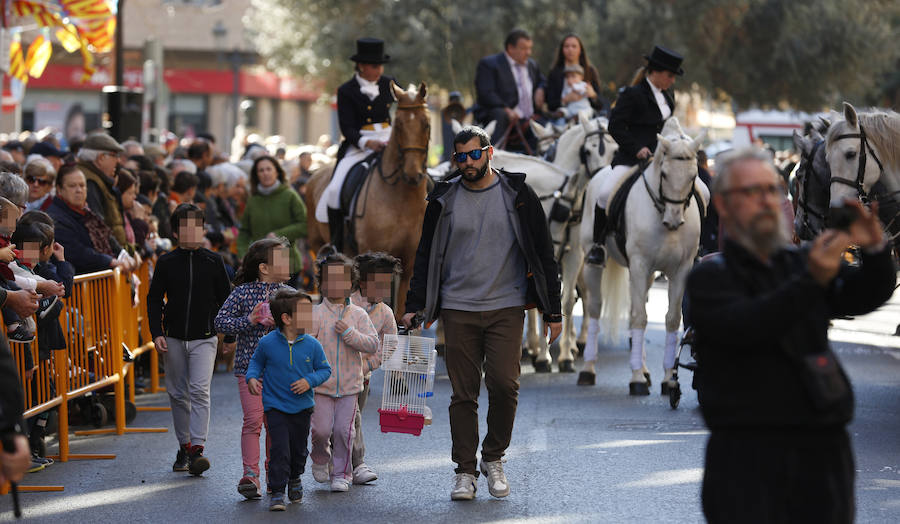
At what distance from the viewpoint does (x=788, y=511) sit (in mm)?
4656

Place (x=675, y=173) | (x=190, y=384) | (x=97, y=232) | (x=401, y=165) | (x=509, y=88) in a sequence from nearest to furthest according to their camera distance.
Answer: (x=190, y=384), (x=97, y=232), (x=675, y=173), (x=401, y=165), (x=509, y=88)

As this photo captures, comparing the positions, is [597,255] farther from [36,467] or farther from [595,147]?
[36,467]

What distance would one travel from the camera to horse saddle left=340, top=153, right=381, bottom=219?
14297 millimetres

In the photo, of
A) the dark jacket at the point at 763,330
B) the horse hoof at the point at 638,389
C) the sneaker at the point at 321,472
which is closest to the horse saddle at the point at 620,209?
the horse hoof at the point at 638,389

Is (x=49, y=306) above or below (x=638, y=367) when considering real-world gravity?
above

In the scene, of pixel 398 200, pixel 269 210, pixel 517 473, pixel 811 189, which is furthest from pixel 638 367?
pixel 269 210

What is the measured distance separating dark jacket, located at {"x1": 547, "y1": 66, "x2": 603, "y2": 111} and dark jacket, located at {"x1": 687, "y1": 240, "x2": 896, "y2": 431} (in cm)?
1248

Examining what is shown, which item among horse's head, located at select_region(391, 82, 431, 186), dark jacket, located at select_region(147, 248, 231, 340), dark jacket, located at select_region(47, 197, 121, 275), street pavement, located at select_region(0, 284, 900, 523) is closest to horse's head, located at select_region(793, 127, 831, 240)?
street pavement, located at select_region(0, 284, 900, 523)

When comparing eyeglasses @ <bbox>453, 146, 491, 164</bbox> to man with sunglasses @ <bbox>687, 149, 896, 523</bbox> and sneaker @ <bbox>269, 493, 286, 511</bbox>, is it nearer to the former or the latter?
sneaker @ <bbox>269, 493, 286, 511</bbox>

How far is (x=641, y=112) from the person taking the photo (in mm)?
13492

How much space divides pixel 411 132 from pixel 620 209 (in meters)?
2.04

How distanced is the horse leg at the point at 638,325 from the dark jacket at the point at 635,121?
3.46 ft

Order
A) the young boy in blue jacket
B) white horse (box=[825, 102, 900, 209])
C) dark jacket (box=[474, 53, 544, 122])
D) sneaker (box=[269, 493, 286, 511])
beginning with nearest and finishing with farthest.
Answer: the young boy in blue jacket
sneaker (box=[269, 493, 286, 511])
white horse (box=[825, 102, 900, 209])
dark jacket (box=[474, 53, 544, 122])

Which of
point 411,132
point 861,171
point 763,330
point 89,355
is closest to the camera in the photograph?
point 763,330
